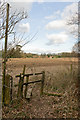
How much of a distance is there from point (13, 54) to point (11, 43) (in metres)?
0.36

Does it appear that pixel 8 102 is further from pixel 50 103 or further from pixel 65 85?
pixel 65 85

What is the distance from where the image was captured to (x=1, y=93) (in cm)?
496

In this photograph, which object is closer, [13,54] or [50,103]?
[13,54]

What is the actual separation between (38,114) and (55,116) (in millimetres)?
608

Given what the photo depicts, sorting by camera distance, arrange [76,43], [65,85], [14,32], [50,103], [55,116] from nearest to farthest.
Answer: [14,32]
[55,116]
[50,103]
[65,85]
[76,43]

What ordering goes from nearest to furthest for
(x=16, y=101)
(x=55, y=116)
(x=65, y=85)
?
(x=55, y=116), (x=16, y=101), (x=65, y=85)

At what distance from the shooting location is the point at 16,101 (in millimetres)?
5109

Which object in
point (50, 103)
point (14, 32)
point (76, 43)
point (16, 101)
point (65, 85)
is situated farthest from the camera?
point (76, 43)

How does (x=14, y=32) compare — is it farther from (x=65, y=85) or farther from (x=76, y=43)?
(x=76, y=43)

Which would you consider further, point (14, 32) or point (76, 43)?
point (76, 43)

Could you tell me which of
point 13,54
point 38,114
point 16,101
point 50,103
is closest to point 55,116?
point 38,114

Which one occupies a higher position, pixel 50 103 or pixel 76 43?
pixel 76 43

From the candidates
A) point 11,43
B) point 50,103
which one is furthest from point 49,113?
point 11,43

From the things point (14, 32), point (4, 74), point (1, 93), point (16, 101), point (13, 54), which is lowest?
point (16, 101)
